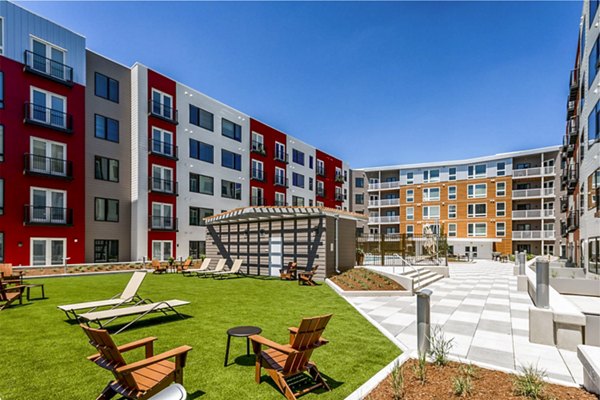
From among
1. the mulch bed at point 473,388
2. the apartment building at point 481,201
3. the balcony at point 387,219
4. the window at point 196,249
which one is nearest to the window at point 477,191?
the apartment building at point 481,201

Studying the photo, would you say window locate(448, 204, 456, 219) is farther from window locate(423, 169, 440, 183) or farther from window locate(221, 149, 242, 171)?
window locate(221, 149, 242, 171)

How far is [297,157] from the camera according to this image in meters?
44.7

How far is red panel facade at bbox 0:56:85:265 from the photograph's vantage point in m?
20.6

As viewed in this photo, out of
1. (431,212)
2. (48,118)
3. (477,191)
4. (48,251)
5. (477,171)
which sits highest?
(48,118)

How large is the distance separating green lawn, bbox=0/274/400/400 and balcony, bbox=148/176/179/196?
53.5 ft

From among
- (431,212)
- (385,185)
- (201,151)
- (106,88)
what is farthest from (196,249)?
(431,212)

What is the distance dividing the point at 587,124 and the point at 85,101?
31894 millimetres

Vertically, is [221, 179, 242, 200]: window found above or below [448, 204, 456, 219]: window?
above

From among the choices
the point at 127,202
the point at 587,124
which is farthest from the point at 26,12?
the point at 587,124

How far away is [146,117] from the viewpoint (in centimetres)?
2745

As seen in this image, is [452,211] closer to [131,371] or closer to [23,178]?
[23,178]

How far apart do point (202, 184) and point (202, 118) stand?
6456mm

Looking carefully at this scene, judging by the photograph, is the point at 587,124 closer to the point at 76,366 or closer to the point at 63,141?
the point at 76,366

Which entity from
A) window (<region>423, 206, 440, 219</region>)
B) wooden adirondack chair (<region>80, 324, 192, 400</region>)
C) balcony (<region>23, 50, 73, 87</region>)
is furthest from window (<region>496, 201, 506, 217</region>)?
balcony (<region>23, 50, 73, 87</region>)
